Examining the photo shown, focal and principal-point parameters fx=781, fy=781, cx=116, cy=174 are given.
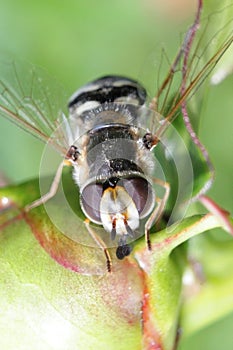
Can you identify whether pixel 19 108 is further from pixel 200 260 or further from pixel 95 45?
pixel 95 45

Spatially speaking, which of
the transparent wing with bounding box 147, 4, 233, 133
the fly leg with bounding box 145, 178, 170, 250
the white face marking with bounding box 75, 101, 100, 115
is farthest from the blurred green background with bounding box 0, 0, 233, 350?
the fly leg with bounding box 145, 178, 170, 250

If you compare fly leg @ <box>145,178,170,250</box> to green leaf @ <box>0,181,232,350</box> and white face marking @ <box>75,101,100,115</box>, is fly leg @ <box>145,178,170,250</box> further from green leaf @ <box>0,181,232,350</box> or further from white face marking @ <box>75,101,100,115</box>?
white face marking @ <box>75,101,100,115</box>

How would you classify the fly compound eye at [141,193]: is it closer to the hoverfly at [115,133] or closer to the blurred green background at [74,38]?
the hoverfly at [115,133]

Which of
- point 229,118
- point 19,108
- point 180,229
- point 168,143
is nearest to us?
point 180,229

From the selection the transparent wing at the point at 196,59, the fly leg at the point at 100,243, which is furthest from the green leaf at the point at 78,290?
the transparent wing at the point at 196,59

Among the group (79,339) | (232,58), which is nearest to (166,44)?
(232,58)

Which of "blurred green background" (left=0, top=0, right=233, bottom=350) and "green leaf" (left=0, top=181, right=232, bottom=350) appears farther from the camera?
"blurred green background" (left=0, top=0, right=233, bottom=350)
